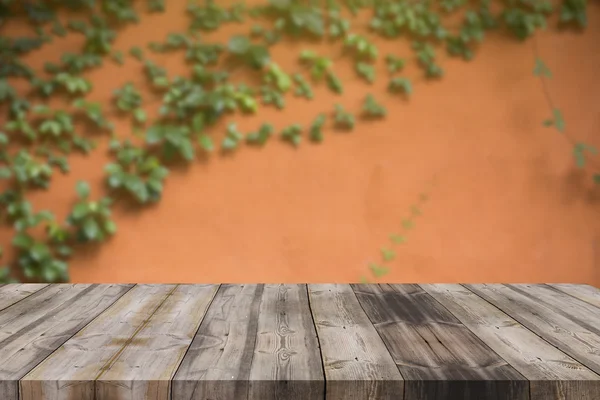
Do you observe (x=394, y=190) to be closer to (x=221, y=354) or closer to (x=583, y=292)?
(x=583, y=292)

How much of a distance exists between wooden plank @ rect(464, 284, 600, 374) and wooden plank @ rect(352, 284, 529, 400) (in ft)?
0.45

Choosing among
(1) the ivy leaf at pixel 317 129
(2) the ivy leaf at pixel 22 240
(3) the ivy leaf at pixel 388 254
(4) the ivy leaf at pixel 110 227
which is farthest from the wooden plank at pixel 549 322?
(2) the ivy leaf at pixel 22 240

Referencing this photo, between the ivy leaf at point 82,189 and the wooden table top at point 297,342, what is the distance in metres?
1.36

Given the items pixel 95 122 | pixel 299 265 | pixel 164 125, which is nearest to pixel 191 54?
pixel 164 125

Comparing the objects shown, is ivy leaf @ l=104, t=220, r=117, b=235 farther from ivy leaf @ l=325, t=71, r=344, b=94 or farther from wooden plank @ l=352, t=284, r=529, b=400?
wooden plank @ l=352, t=284, r=529, b=400

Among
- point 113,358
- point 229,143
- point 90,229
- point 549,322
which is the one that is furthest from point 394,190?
point 113,358

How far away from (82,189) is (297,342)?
202 cm

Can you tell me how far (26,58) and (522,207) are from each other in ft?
8.02

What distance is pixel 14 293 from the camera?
1438 mm

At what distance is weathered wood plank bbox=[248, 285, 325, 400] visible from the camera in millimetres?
900

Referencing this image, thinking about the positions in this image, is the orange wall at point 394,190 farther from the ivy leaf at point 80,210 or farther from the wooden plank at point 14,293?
the wooden plank at point 14,293

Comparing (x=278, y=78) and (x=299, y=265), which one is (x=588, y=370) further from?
(x=278, y=78)

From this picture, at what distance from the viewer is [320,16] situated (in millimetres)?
2857

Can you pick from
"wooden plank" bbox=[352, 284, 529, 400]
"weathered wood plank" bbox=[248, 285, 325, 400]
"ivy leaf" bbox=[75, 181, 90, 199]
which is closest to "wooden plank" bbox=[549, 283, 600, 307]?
"wooden plank" bbox=[352, 284, 529, 400]
